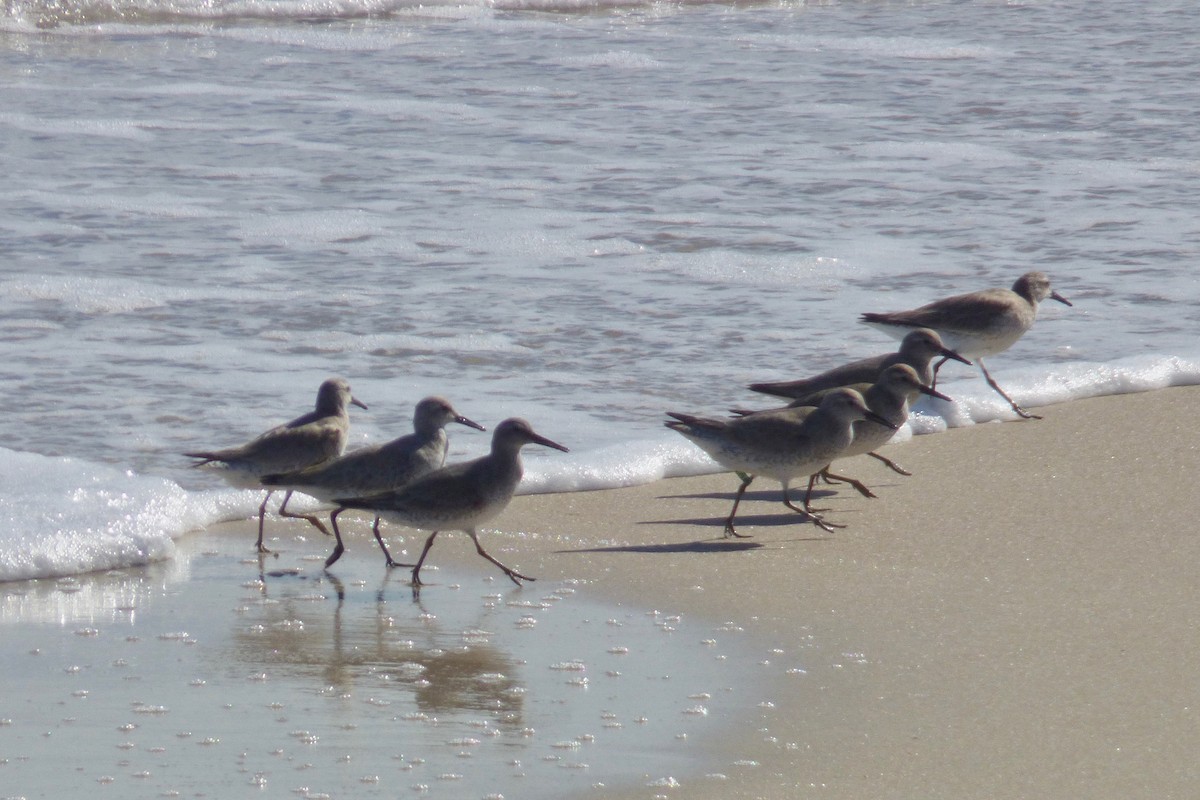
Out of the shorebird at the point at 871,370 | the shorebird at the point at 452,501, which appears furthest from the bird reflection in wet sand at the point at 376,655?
the shorebird at the point at 871,370

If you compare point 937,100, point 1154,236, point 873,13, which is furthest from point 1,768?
point 873,13

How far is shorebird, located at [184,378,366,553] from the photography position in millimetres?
5547

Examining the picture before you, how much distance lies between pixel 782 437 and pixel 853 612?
1023 millimetres

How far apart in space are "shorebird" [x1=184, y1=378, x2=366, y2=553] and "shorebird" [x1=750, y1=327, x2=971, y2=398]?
1.61m

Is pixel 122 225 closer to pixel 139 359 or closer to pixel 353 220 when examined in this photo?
pixel 353 220

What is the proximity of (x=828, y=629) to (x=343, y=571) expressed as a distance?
1.58m

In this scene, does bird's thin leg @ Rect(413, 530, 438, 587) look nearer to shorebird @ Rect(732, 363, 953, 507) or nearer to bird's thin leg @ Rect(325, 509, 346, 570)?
bird's thin leg @ Rect(325, 509, 346, 570)

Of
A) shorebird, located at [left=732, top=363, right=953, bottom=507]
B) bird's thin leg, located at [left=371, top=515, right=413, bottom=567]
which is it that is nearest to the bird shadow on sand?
shorebird, located at [left=732, top=363, right=953, bottom=507]

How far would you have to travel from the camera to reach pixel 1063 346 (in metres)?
7.96

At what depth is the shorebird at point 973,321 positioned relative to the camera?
7328 millimetres

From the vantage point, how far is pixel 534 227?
32.8ft

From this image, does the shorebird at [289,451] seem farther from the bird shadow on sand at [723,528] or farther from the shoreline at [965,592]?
the bird shadow on sand at [723,528]

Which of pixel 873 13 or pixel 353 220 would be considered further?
pixel 873 13

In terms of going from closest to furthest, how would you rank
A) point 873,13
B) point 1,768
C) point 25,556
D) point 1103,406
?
point 1,768 < point 25,556 < point 1103,406 < point 873,13
